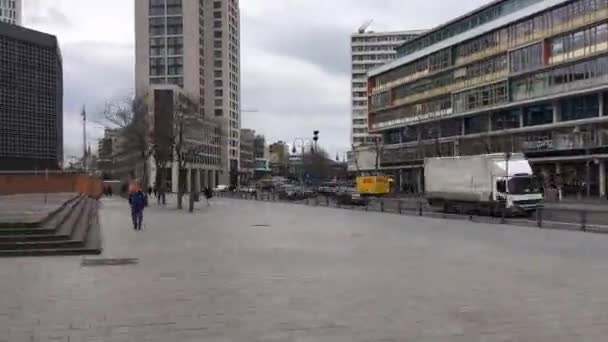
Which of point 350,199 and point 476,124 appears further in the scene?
point 476,124

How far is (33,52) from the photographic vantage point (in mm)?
78125

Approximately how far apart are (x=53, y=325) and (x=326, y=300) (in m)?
3.74

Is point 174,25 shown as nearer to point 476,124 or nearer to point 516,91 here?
point 476,124

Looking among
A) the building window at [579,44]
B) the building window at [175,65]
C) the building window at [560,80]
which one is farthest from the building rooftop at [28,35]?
the building window at [175,65]

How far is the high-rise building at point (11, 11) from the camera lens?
457 feet

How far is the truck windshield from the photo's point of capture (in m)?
31.7

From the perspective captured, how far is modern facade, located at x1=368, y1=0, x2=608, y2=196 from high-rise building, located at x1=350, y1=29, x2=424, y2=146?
221 feet

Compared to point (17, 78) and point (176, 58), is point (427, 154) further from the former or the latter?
point (176, 58)

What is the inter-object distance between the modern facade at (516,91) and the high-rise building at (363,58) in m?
67.5

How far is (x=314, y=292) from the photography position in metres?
10.3

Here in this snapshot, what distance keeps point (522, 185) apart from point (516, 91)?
132 feet

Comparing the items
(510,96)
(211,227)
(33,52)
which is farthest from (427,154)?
(211,227)

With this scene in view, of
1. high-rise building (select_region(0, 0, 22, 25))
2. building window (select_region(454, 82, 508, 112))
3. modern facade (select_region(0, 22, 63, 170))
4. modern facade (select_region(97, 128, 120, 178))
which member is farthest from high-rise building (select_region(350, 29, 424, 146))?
modern facade (select_region(0, 22, 63, 170))

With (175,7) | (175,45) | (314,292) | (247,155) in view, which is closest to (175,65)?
(175,45)
